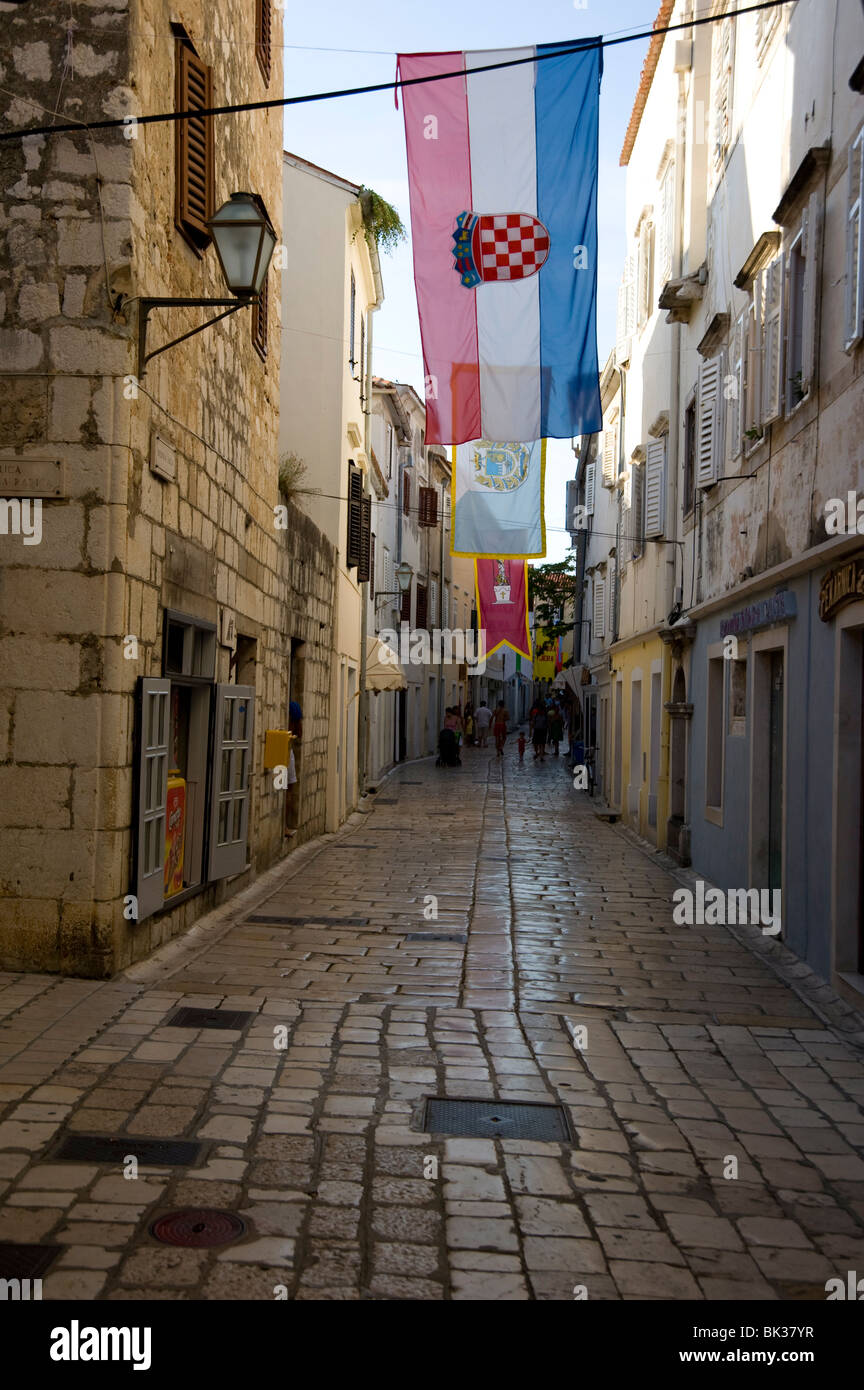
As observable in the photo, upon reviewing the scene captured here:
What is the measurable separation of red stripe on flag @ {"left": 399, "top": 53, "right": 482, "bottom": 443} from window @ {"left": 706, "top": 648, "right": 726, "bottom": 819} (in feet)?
12.9

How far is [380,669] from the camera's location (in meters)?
25.0

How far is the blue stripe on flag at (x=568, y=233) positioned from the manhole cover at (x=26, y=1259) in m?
8.43

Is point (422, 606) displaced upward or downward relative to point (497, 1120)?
upward

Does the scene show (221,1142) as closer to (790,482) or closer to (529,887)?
(790,482)

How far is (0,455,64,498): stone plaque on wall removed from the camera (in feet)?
23.9

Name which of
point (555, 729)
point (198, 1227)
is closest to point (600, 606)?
point (555, 729)

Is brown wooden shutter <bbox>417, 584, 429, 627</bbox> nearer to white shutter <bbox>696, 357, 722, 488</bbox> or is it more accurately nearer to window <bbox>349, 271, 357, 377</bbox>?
window <bbox>349, 271, 357, 377</bbox>

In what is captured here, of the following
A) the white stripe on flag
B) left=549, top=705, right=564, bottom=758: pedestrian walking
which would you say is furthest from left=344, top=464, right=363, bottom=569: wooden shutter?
left=549, top=705, right=564, bottom=758: pedestrian walking

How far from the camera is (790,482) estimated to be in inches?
384

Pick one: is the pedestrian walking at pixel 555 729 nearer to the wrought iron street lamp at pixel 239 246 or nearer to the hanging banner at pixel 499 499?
the hanging banner at pixel 499 499

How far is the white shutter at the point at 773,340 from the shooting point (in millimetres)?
9852

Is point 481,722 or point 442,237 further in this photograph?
point 481,722

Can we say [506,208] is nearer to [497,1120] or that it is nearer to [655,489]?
[655,489]

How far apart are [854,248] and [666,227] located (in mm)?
9743
